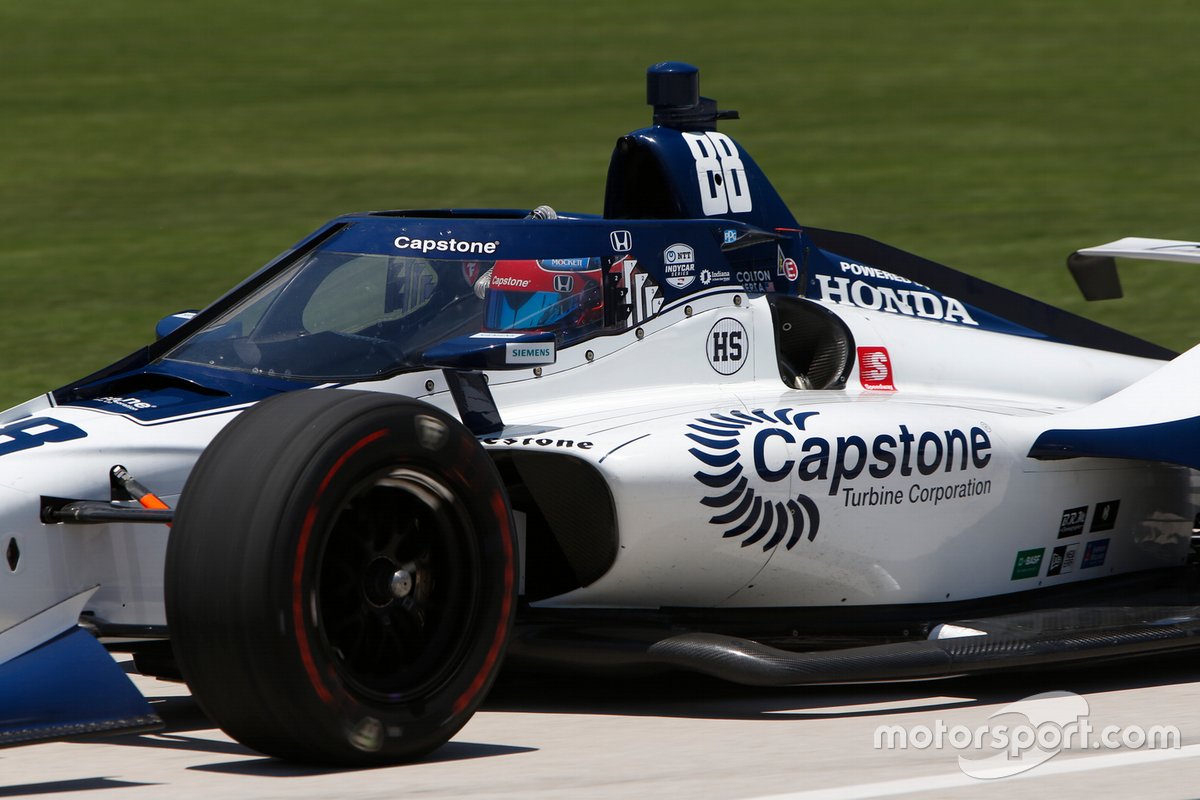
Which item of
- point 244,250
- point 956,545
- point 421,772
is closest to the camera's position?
point 421,772

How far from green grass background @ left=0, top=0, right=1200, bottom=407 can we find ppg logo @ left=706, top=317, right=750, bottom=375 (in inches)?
238

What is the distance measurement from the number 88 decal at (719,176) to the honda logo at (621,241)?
81cm

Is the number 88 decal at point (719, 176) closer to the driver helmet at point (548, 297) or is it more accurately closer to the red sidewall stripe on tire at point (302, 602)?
the driver helmet at point (548, 297)

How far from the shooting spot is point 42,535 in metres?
5.41

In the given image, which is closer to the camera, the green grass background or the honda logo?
the honda logo

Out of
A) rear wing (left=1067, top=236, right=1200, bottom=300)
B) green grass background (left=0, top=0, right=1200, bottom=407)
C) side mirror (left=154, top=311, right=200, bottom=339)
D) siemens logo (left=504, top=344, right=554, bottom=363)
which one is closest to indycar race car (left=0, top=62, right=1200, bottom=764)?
siemens logo (left=504, top=344, right=554, bottom=363)

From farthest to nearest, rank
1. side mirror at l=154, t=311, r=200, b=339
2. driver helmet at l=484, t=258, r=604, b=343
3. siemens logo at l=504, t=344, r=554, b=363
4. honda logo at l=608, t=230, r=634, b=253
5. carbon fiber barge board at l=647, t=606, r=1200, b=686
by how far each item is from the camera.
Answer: side mirror at l=154, t=311, r=200, b=339 < honda logo at l=608, t=230, r=634, b=253 < driver helmet at l=484, t=258, r=604, b=343 < siemens logo at l=504, t=344, r=554, b=363 < carbon fiber barge board at l=647, t=606, r=1200, b=686

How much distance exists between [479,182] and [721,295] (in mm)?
14287

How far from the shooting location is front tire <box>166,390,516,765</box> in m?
4.89

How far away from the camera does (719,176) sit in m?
7.39

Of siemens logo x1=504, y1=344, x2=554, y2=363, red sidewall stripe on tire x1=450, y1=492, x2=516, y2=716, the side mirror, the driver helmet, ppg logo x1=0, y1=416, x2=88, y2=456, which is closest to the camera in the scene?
red sidewall stripe on tire x1=450, y1=492, x2=516, y2=716

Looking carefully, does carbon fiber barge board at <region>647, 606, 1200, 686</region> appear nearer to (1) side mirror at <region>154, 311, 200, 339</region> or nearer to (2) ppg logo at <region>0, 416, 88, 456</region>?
(2) ppg logo at <region>0, 416, 88, 456</region>

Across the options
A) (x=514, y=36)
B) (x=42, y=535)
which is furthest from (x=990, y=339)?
(x=514, y=36)

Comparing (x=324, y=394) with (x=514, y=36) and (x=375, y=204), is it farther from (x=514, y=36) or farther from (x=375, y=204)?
(x=514, y=36)
